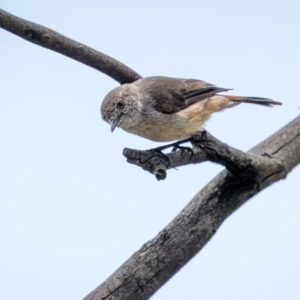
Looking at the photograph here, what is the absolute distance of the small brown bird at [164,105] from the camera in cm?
430

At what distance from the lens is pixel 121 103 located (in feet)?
14.2

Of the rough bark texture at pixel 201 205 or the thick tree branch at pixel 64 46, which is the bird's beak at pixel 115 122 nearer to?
the thick tree branch at pixel 64 46

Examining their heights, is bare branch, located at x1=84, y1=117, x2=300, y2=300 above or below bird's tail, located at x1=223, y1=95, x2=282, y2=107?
below

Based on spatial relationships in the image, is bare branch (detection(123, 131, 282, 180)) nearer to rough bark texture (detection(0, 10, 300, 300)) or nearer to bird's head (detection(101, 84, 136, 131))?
rough bark texture (detection(0, 10, 300, 300))

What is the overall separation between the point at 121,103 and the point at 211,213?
4.99 ft

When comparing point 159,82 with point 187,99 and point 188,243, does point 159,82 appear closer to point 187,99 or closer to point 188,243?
point 187,99

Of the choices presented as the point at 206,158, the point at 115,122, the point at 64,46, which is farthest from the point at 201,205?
the point at 64,46

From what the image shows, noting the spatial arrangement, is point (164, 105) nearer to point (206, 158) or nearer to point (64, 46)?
point (64, 46)

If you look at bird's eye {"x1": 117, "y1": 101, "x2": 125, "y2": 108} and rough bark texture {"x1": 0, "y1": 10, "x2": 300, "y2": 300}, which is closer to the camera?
rough bark texture {"x1": 0, "y1": 10, "x2": 300, "y2": 300}

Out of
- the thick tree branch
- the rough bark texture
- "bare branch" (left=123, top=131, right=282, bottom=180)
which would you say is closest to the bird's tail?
the thick tree branch

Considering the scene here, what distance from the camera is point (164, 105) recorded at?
14.8ft

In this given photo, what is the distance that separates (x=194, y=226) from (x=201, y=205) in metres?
0.11

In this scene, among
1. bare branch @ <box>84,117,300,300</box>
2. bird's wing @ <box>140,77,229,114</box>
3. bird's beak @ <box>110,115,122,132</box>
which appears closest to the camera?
bare branch @ <box>84,117,300,300</box>

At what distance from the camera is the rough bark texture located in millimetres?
2979
